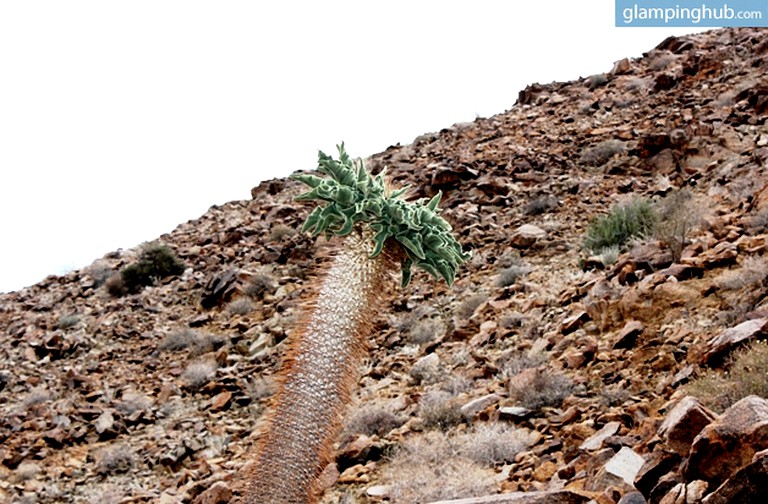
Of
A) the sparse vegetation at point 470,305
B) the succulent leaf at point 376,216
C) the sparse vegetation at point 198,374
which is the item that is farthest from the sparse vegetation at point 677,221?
the sparse vegetation at point 198,374

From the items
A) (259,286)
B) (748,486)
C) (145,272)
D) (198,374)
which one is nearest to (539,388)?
(748,486)

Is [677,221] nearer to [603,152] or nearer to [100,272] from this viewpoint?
[603,152]

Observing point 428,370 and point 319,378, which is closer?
point 319,378

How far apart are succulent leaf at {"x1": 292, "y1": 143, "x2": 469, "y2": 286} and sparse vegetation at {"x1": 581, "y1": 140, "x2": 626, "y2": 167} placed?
13.6 metres

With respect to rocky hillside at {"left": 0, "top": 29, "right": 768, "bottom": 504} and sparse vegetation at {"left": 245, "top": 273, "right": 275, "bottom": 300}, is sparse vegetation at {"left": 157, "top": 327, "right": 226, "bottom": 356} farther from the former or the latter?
sparse vegetation at {"left": 245, "top": 273, "right": 275, "bottom": 300}

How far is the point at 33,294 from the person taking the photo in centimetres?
2095

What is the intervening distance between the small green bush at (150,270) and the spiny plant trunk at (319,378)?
15.4 metres

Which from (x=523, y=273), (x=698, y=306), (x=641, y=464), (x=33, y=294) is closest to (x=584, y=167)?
(x=523, y=273)

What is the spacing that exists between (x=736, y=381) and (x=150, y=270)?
1652 centimetres

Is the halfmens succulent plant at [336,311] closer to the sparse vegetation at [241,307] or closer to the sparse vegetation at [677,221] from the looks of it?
the sparse vegetation at [677,221]

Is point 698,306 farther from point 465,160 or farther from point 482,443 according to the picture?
point 465,160

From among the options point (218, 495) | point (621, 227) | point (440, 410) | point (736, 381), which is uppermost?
point (621, 227)

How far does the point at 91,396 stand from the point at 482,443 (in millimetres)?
8633

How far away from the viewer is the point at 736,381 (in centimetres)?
522
